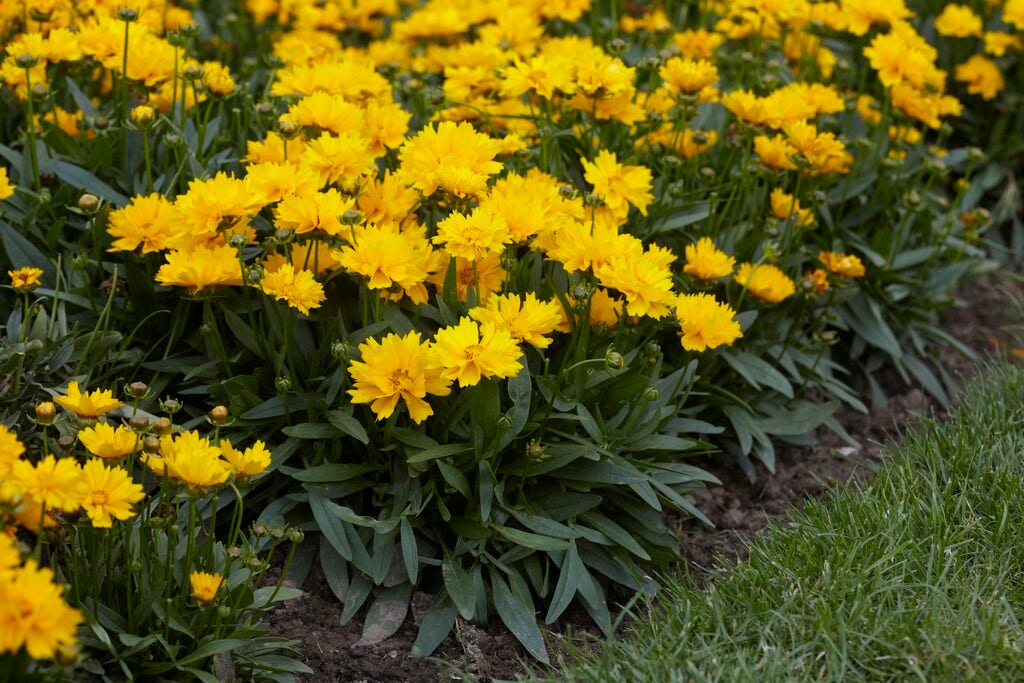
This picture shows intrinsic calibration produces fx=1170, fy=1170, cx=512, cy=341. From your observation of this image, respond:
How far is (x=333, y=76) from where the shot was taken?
307cm

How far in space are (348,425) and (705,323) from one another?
0.89 m

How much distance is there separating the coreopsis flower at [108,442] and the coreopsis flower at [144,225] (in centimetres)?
62

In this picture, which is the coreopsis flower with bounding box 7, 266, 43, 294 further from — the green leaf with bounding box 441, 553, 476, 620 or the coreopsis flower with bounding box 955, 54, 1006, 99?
the coreopsis flower with bounding box 955, 54, 1006, 99

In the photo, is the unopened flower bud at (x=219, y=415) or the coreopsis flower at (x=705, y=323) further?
the coreopsis flower at (x=705, y=323)

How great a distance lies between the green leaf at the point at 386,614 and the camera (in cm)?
256

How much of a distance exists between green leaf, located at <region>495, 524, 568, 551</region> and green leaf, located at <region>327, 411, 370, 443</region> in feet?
1.17

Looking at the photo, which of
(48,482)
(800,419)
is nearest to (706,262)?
(800,419)

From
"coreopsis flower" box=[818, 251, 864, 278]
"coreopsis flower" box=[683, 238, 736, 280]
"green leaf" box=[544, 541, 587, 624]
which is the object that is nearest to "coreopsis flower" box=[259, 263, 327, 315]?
"green leaf" box=[544, 541, 587, 624]

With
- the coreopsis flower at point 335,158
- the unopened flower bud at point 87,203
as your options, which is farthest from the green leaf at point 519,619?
the unopened flower bud at point 87,203

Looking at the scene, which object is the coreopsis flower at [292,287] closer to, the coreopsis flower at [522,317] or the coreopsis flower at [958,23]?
the coreopsis flower at [522,317]

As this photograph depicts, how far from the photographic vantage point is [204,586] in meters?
2.06

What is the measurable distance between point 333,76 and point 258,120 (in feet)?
0.81

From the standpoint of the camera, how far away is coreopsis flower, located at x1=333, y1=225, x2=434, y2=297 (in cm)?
238

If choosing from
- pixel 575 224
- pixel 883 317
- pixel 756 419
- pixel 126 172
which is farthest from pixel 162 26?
pixel 883 317
